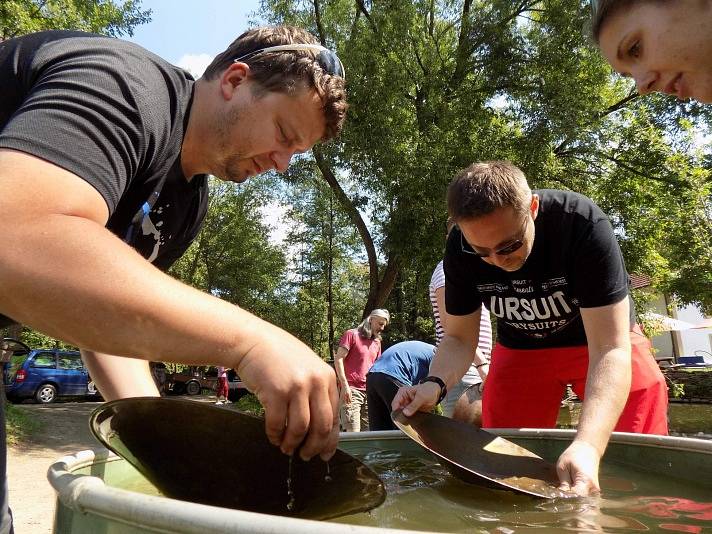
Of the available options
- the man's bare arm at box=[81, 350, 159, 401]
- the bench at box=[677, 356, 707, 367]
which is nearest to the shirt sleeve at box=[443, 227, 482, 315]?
the man's bare arm at box=[81, 350, 159, 401]

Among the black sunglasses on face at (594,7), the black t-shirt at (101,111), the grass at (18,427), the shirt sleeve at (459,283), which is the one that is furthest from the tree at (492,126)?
the black t-shirt at (101,111)

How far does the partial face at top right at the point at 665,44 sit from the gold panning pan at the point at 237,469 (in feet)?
3.64

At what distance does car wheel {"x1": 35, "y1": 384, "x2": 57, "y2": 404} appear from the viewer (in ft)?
51.2

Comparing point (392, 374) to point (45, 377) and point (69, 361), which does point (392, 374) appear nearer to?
point (45, 377)

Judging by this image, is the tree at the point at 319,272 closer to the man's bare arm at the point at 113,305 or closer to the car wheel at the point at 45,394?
the car wheel at the point at 45,394

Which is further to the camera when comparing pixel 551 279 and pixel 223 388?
pixel 223 388

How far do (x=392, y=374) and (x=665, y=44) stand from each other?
3.19 metres

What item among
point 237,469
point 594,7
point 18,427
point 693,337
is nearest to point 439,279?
point 594,7

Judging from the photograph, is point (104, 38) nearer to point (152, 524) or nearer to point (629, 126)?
point (152, 524)

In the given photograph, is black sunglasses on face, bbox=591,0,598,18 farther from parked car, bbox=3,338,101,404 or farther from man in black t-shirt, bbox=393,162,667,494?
parked car, bbox=3,338,101,404

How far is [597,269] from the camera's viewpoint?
6.40ft

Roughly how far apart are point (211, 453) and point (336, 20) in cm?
1216

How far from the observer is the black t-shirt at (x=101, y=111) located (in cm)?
78

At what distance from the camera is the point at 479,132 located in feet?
32.6
